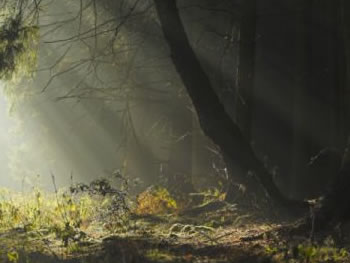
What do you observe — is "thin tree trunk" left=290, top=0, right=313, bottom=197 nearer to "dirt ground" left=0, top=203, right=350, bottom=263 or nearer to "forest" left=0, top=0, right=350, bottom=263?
"forest" left=0, top=0, right=350, bottom=263

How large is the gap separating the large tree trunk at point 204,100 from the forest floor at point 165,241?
0.80 meters

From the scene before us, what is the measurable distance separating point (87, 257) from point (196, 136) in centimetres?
1074

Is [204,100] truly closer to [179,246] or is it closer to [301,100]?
[179,246]

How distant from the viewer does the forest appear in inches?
285

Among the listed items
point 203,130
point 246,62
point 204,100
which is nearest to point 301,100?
point 246,62

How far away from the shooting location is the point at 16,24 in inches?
375

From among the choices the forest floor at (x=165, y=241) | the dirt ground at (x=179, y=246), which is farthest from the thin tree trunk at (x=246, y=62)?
the dirt ground at (x=179, y=246)

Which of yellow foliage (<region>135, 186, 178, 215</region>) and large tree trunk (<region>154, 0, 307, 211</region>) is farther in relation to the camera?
yellow foliage (<region>135, 186, 178, 215</region>)

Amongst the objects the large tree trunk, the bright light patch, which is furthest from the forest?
the bright light patch

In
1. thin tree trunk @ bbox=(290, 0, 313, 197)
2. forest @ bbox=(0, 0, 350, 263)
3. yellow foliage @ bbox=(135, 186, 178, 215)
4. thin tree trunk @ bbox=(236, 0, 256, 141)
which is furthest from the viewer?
thin tree trunk @ bbox=(290, 0, 313, 197)

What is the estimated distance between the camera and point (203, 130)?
30.3 feet

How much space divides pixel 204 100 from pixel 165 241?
2398 millimetres

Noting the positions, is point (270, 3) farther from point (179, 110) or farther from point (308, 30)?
point (179, 110)

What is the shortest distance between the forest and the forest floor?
25 mm
